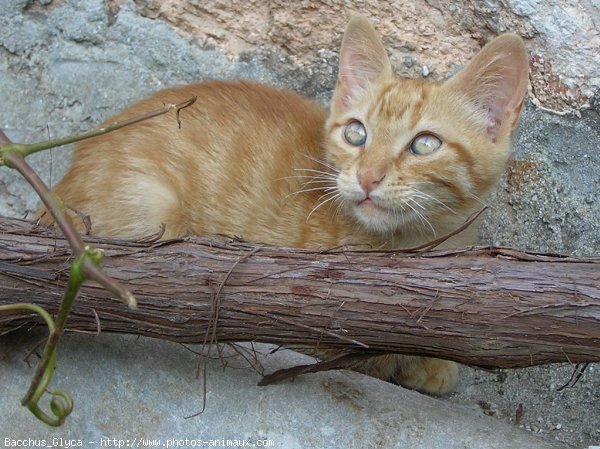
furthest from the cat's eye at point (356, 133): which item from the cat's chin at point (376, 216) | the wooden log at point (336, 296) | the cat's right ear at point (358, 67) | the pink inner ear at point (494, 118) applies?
the wooden log at point (336, 296)

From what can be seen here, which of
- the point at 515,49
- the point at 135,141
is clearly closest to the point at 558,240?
the point at 515,49

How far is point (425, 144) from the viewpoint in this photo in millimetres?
2389

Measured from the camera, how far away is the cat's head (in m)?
2.31

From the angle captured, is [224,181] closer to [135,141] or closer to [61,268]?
[135,141]

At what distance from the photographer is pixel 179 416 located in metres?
2.09

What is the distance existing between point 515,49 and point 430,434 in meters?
1.10

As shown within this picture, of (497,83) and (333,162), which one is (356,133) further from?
(497,83)

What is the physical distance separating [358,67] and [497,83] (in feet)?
1.57

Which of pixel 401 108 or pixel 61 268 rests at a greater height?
pixel 401 108

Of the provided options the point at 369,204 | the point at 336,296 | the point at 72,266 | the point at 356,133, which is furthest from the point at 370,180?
the point at 72,266

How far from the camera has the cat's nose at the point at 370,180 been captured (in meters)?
2.27

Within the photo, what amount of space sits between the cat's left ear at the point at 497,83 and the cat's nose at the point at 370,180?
1.39 feet

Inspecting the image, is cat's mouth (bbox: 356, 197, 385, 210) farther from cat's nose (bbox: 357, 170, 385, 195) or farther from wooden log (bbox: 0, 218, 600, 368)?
wooden log (bbox: 0, 218, 600, 368)

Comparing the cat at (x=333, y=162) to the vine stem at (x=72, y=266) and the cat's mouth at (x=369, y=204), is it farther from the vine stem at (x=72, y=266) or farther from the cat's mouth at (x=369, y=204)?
the vine stem at (x=72, y=266)
